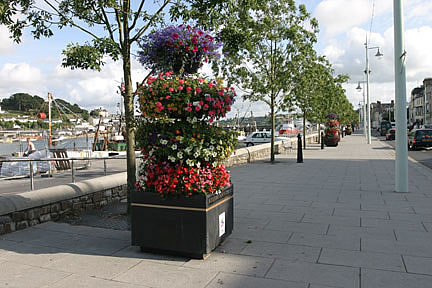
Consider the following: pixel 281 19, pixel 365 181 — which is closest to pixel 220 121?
pixel 365 181

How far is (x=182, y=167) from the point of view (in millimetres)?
4684

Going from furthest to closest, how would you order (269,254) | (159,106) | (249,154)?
(249,154), (269,254), (159,106)

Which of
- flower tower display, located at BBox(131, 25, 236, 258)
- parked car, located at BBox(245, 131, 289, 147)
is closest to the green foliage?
parked car, located at BBox(245, 131, 289, 147)

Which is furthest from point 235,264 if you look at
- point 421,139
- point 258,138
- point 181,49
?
point 258,138

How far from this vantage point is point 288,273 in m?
4.18

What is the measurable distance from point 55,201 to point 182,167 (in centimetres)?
309

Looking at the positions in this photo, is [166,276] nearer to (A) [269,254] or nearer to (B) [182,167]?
(B) [182,167]

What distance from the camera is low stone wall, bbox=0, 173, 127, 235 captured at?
5789 mm

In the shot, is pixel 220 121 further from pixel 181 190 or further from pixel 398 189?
pixel 398 189

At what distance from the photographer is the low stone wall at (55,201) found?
5.79 meters

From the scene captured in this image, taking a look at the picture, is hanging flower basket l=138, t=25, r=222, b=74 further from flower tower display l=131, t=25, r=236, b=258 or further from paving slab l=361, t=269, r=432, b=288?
paving slab l=361, t=269, r=432, b=288

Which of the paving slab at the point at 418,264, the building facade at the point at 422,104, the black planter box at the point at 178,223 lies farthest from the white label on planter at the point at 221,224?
the building facade at the point at 422,104

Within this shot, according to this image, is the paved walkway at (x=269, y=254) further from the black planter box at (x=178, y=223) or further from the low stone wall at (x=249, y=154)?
the low stone wall at (x=249, y=154)

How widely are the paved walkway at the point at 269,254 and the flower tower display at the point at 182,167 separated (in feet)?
0.94
